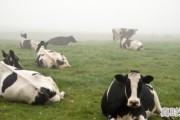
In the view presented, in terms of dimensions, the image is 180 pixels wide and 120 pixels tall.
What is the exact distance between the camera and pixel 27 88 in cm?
1142

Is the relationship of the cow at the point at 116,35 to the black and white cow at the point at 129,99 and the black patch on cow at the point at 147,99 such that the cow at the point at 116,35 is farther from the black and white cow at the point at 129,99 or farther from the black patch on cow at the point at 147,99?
the black and white cow at the point at 129,99

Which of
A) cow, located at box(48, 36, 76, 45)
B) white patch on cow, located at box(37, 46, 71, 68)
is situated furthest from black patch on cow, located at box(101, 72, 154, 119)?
cow, located at box(48, 36, 76, 45)

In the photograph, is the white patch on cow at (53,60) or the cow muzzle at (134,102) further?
the white patch on cow at (53,60)

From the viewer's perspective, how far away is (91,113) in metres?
11.1

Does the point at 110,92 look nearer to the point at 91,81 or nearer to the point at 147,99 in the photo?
the point at 147,99

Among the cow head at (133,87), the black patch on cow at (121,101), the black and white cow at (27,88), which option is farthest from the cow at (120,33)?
the cow head at (133,87)

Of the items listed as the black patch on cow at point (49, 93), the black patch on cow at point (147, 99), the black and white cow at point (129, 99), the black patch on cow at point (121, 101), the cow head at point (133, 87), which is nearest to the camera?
the cow head at point (133, 87)

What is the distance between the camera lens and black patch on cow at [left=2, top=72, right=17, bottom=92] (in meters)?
11.8

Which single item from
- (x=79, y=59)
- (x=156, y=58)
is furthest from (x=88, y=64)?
(x=156, y=58)

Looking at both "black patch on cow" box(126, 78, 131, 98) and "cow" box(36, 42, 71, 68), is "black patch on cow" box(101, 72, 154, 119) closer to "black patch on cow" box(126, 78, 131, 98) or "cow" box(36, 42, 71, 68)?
"black patch on cow" box(126, 78, 131, 98)

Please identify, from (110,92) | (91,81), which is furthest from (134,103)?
Answer: (91,81)

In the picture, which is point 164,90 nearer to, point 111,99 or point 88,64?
point 111,99

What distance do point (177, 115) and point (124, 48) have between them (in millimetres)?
19017

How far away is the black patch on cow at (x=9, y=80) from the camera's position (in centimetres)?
1185
